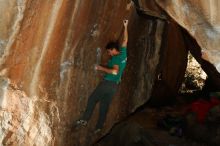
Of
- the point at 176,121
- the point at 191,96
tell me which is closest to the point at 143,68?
the point at 176,121

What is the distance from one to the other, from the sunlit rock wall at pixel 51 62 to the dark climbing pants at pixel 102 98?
0.16m

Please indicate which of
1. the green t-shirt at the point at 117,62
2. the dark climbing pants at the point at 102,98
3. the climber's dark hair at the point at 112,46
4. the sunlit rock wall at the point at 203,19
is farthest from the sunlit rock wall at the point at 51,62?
the sunlit rock wall at the point at 203,19

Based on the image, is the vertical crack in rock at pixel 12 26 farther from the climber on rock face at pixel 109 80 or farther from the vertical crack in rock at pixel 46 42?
the climber on rock face at pixel 109 80

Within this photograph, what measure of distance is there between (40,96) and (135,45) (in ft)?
7.93

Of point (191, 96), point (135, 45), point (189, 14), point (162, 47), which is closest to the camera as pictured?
point (189, 14)

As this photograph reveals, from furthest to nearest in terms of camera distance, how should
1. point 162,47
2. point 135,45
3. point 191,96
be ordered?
1. point 191,96
2. point 162,47
3. point 135,45

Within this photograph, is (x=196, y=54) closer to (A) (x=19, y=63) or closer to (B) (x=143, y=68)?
(B) (x=143, y=68)

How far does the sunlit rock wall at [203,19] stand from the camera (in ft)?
22.3

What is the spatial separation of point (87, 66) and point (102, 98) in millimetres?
536

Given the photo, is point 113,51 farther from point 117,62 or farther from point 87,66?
point 87,66

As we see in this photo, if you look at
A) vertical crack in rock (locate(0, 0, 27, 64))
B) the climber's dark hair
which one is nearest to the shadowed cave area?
vertical crack in rock (locate(0, 0, 27, 64))

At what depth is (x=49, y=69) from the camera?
696cm

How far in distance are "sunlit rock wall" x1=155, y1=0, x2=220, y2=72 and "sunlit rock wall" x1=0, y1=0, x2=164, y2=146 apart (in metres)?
1.16

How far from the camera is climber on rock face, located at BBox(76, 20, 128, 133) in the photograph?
726cm
